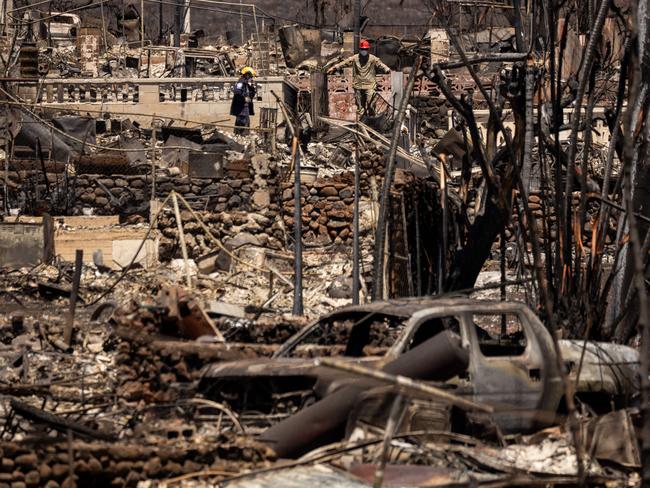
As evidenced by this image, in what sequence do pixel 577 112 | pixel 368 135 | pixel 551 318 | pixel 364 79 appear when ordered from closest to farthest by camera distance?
pixel 551 318, pixel 577 112, pixel 368 135, pixel 364 79

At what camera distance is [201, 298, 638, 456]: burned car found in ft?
27.9

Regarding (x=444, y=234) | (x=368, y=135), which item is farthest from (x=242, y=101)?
(x=444, y=234)

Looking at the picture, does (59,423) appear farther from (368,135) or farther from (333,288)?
(368,135)

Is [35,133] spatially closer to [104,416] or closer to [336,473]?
[104,416]

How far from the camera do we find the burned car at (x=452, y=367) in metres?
Result: 8.49

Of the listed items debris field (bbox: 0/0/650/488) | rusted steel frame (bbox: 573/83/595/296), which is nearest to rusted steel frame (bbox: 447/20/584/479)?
debris field (bbox: 0/0/650/488)

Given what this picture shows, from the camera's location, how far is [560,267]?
13.2 metres

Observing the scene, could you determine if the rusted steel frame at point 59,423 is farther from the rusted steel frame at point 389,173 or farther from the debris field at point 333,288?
the rusted steel frame at point 389,173

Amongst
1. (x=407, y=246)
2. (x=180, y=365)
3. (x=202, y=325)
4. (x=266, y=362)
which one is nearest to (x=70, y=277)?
(x=407, y=246)

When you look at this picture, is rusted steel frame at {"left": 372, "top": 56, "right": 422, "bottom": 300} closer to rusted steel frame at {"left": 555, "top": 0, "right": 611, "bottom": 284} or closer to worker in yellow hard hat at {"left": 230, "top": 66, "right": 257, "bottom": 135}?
rusted steel frame at {"left": 555, "top": 0, "right": 611, "bottom": 284}

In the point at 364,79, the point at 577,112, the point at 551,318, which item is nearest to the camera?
the point at 551,318

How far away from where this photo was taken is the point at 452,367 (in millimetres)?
8383

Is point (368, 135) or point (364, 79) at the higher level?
point (364, 79)

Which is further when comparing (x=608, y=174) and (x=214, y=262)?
(x=214, y=262)
